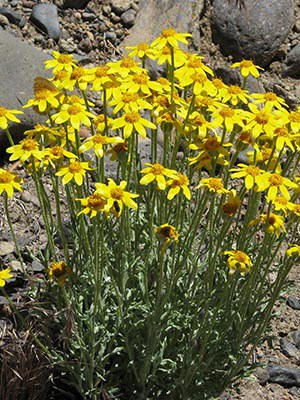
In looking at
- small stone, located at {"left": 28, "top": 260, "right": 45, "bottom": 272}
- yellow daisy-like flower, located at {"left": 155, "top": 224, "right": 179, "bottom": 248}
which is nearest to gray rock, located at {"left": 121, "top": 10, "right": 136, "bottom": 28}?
small stone, located at {"left": 28, "top": 260, "right": 45, "bottom": 272}

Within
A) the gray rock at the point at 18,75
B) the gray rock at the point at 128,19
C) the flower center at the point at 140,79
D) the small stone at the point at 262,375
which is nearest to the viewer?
the flower center at the point at 140,79

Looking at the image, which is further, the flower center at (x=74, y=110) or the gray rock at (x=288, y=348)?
the gray rock at (x=288, y=348)

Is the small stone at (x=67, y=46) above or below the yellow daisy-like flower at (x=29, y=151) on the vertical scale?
below

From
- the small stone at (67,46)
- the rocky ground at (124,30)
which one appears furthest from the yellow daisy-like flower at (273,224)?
the small stone at (67,46)

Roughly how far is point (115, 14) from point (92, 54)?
53 cm

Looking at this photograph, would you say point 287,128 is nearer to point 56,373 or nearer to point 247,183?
point 247,183

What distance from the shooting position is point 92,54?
579cm

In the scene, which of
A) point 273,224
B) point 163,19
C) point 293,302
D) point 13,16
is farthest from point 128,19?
point 273,224

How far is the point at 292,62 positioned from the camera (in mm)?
6066

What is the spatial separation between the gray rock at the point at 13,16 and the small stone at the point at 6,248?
2.52 m

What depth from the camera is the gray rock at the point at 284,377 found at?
3658 millimetres

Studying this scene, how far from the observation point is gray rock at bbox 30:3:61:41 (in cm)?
569

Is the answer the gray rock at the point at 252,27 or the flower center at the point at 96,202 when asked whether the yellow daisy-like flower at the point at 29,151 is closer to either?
the flower center at the point at 96,202

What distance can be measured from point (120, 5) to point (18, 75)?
6.15 ft
